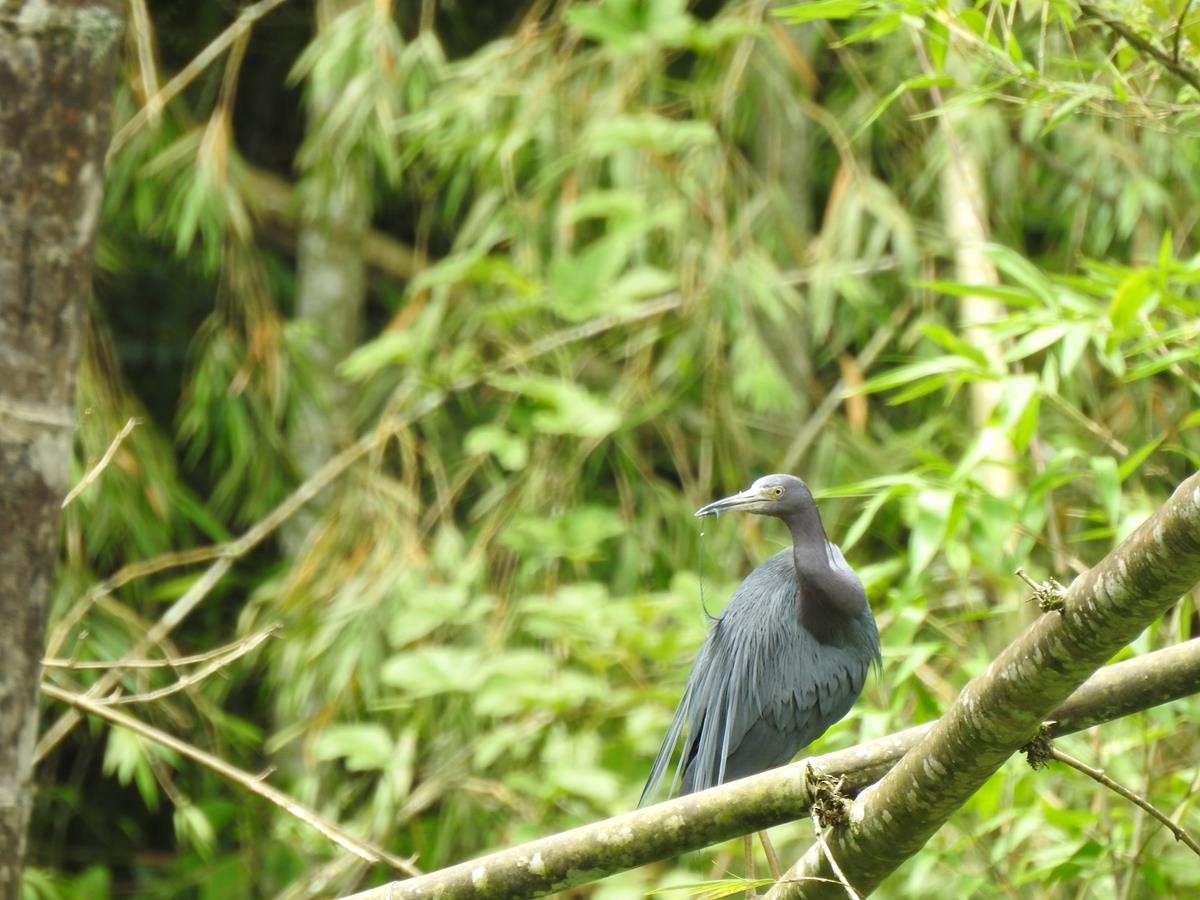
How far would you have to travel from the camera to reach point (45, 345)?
100 cm

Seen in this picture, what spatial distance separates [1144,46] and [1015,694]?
0.80 m

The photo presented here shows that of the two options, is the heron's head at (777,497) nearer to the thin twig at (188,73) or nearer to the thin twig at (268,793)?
the thin twig at (268,793)

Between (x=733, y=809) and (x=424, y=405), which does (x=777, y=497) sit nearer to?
(x=733, y=809)

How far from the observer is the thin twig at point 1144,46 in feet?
5.29

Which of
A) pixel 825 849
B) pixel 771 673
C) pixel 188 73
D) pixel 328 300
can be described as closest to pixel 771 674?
pixel 771 673

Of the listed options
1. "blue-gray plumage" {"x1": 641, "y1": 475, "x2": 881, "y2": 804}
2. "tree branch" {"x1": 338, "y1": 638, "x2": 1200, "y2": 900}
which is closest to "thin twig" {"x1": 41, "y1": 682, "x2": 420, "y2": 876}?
"tree branch" {"x1": 338, "y1": 638, "x2": 1200, "y2": 900}

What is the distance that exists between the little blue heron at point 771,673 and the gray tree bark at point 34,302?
1.25 m

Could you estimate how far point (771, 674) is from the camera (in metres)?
2.28

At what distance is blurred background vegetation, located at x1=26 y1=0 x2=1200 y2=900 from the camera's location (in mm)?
3178

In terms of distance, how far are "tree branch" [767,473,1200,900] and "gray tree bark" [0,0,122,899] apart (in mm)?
699

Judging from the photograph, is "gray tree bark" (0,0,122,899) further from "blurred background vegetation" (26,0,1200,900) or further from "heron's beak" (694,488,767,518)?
"blurred background vegetation" (26,0,1200,900)

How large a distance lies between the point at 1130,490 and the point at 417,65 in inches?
76.5

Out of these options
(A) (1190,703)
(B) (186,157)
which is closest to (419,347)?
(B) (186,157)

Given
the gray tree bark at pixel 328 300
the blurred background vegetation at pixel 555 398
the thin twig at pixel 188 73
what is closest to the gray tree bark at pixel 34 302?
the blurred background vegetation at pixel 555 398
